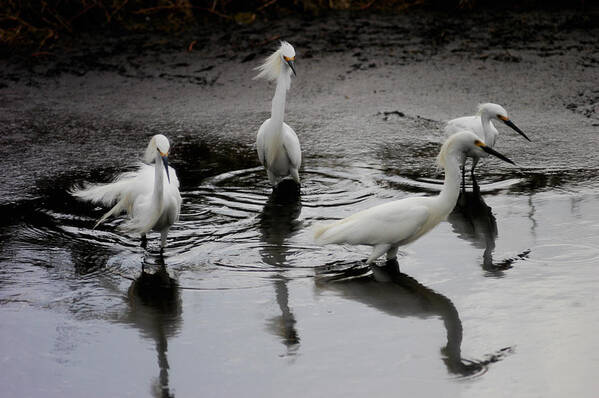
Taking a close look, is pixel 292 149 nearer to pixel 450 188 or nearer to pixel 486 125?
→ pixel 486 125

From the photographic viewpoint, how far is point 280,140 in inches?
273

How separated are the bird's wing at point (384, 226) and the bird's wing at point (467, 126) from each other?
203 centimetres

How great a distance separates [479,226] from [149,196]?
2.38m

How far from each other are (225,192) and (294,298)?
2188 millimetres

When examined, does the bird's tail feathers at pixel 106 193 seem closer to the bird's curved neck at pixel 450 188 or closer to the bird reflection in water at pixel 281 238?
the bird reflection in water at pixel 281 238

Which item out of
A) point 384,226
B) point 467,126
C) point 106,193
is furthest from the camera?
point 467,126

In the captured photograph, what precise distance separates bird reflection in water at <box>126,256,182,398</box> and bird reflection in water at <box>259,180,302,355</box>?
0.57 m

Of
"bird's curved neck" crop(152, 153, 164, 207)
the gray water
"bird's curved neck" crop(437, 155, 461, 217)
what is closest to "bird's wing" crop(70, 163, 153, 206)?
the gray water

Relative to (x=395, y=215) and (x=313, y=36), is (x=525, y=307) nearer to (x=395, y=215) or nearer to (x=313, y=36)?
(x=395, y=215)

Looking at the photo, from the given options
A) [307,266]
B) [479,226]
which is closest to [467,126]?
[479,226]

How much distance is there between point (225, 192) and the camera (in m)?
6.71

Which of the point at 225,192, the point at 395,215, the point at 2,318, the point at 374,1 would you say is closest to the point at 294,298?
the point at 395,215

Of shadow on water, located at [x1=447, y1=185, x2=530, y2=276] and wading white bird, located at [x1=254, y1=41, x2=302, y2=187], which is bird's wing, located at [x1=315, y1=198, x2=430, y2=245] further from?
wading white bird, located at [x1=254, y1=41, x2=302, y2=187]

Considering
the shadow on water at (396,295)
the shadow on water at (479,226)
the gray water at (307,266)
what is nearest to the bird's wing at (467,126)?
the gray water at (307,266)
